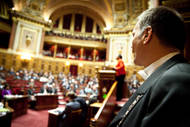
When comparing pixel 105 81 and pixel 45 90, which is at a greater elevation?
pixel 105 81

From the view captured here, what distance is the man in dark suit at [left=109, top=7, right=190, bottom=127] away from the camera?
417 millimetres

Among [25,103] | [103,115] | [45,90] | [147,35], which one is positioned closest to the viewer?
[147,35]

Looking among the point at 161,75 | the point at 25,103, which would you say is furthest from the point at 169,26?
the point at 25,103

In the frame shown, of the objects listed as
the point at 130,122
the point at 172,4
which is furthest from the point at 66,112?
the point at 172,4

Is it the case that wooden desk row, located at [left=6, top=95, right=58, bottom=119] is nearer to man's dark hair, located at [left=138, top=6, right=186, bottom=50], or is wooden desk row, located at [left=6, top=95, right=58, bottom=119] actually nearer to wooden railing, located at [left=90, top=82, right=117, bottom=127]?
wooden railing, located at [left=90, top=82, right=117, bottom=127]

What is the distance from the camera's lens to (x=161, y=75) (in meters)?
0.55

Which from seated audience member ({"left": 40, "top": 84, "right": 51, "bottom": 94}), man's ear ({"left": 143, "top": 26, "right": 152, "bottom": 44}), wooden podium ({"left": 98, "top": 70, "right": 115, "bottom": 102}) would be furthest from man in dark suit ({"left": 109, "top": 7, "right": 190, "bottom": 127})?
seated audience member ({"left": 40, "top": 84, "right": 51, "bottom": 94})

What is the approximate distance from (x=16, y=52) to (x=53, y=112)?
13.5 metres

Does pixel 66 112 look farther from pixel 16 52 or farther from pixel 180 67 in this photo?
pixel 16 52

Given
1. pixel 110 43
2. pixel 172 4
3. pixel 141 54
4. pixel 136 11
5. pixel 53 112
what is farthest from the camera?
pixel 110 43

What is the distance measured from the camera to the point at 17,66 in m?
14.6

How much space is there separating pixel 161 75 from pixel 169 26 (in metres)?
0.28

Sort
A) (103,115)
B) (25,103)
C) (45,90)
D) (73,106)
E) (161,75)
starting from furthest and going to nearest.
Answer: (45,90), (25,103), (73,106), (103,115), (161,75)

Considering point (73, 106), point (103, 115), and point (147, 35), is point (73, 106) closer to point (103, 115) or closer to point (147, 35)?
point (103, 115)
